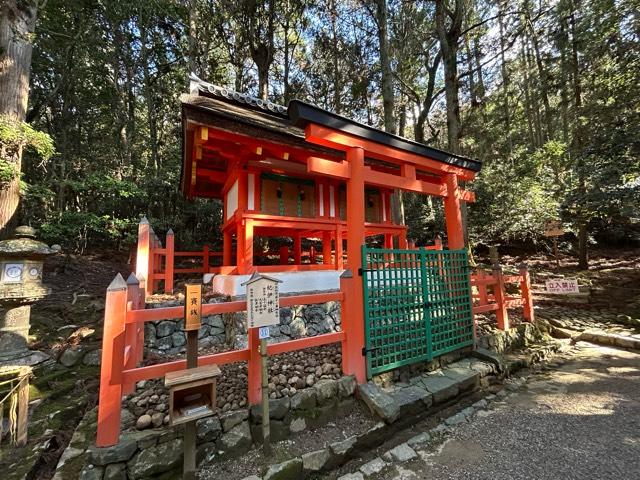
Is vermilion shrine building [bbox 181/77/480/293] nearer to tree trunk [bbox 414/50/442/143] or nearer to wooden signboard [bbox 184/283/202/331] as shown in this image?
wooden signboard [bbox 184/283/202/331]

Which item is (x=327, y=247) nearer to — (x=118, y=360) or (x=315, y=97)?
(x=118, y=360)

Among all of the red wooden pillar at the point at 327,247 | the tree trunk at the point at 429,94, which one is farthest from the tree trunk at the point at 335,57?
the red wooden pillar at the point at 327,247

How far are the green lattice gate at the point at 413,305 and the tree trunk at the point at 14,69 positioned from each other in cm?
695

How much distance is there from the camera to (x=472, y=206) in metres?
13.2

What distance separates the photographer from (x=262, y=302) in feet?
9.36

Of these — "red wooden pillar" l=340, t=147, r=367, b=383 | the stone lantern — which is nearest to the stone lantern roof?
the stone lantern

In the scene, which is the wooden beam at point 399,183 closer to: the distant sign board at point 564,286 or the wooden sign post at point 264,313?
the wooden sign post at point 264,313

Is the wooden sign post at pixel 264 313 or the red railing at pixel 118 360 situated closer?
the red railing at pixel 118 360

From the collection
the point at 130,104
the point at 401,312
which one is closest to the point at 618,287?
the point at 401,312

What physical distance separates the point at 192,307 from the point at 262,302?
645mm

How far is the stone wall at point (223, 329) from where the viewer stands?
5473 millimetres

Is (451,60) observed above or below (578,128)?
above

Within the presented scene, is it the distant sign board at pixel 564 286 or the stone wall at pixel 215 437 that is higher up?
the distant sign board at pixel 564 286

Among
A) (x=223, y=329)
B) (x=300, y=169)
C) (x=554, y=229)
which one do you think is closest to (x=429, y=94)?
(x=554, y=229)
